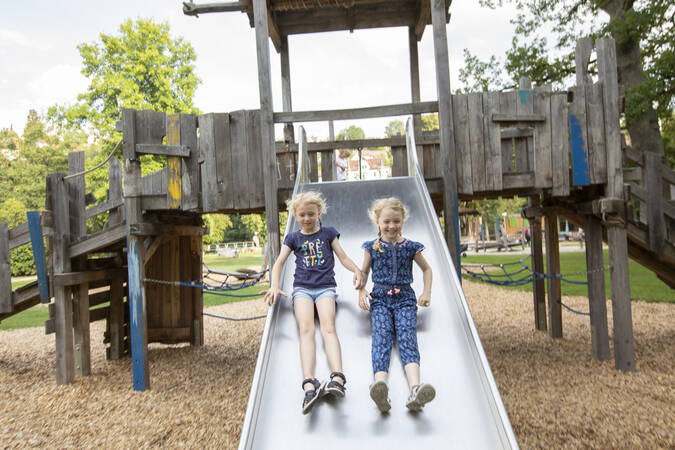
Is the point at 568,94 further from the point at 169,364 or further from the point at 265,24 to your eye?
the point at 169,364

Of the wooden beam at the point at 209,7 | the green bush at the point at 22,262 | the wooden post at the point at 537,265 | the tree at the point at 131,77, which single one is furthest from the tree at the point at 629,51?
the green bush at the point at 22,262

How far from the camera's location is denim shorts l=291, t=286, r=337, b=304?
12.9 feet

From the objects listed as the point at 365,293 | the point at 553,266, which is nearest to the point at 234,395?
the point at 365,293

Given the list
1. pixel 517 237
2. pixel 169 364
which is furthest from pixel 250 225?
pixel 169 364

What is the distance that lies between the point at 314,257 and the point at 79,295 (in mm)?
4873

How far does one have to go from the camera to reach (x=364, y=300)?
12.5ft

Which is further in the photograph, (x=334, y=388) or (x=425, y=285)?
(x=425, y=285)

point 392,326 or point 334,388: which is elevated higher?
point 392,326

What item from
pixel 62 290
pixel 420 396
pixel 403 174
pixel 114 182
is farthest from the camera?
pixel 114 182

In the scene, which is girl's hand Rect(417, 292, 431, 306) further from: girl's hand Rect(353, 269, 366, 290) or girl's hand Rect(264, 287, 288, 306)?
girl's hand Rect(264, 287, 288, 306)

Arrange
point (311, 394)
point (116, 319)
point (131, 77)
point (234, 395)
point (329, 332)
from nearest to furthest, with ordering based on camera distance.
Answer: point (311, 394) < point (329, 332) < point (234, 395) < point (116, 319) < point (131, 77)

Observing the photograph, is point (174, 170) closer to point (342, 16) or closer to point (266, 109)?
point (266, 109)

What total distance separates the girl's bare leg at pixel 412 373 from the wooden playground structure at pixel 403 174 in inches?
93.9

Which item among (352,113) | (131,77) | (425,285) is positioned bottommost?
(425,285)
